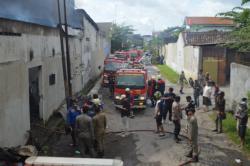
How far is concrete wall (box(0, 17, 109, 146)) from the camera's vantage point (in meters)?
11.1

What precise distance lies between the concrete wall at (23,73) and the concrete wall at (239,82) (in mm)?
8716

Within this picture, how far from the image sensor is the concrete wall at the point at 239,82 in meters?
17.4

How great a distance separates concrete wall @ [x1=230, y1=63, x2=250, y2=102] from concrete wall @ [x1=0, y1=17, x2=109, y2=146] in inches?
343

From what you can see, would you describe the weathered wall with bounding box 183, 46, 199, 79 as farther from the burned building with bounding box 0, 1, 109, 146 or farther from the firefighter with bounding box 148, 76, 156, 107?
the burned building with bounding box 0, 1, 109, 146

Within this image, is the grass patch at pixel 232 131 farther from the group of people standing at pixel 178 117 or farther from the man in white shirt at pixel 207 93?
the group of people standing at pixel 178 117

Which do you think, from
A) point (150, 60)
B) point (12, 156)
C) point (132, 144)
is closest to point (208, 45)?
point (132, 144)

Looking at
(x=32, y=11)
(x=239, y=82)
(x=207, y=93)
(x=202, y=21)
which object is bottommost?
(x=207, y=93)

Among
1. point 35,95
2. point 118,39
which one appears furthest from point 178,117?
point 118,39

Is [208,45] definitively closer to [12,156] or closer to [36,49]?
[36,49]

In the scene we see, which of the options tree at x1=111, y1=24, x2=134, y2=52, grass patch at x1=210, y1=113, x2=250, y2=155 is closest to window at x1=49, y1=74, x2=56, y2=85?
grass patch at x1=210, y1=113, x2=250, y2=155

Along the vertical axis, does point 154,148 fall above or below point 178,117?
below

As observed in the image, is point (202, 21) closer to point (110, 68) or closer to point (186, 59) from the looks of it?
point (186, 59)

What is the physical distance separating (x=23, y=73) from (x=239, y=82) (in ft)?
34.2

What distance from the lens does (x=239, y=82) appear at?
18.4 m
